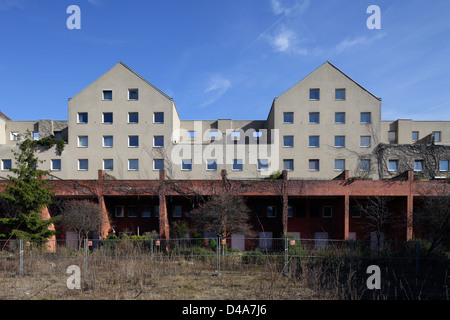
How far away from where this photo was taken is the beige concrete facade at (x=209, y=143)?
29.0 m

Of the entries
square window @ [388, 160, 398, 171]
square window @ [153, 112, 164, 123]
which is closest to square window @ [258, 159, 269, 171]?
square window @ [153, 112, 164, 123]

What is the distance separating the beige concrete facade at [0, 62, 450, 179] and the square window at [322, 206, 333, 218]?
5.07 meters

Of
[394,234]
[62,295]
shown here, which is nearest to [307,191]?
[394,234]

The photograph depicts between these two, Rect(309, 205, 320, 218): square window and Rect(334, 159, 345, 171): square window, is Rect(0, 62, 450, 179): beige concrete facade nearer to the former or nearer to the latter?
Rect(334, 159, 345, 171): square window

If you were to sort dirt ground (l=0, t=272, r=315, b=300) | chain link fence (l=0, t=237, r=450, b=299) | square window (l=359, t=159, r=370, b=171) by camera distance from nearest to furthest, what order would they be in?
dirt ground (l=0, t=272, r=315, b=300), chain link fence (l=0, t=237, r=450, b=299), square window (l=359, t=159, r=370, b=171)

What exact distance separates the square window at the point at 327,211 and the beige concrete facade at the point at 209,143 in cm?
507

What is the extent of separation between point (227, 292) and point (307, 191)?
1392 cm

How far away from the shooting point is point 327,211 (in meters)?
24.6

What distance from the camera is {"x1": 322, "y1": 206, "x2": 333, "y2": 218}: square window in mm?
24516

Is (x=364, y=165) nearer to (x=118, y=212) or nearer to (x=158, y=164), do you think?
(x=158, y=164)

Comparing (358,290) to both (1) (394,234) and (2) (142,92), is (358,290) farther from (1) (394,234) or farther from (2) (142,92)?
(2) (142,92)

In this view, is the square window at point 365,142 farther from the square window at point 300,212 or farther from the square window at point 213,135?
the square window at point 213,135
